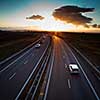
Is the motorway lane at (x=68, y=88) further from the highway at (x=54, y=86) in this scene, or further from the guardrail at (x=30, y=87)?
the guardrail at (x=30, y=87)

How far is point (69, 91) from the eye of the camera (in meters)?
25.3

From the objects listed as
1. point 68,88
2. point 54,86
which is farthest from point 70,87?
point 54,86

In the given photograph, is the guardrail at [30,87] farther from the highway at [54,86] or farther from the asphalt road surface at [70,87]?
the asphalt road surface at [70,87]

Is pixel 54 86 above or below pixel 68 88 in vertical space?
below

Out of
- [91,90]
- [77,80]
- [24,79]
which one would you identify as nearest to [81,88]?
[91,90]

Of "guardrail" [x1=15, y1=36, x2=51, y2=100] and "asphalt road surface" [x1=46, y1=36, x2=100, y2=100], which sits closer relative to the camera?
"guardrail" [x1=15, y1=36, x2=51, y2=100]

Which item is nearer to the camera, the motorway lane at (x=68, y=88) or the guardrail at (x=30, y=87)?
the guardrail at (x=30, y=87)

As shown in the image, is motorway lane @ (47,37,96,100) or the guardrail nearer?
the guardrail

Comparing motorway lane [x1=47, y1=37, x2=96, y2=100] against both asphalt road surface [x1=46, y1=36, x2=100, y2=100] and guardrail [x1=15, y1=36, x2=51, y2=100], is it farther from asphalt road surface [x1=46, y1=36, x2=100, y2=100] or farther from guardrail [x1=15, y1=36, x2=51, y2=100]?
guardrail [x1=15, y1=36, x2=51, y2=100]

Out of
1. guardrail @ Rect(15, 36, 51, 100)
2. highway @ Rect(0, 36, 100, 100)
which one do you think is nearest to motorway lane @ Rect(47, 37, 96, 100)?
highway @ Rect(0, 36, 100, 100)

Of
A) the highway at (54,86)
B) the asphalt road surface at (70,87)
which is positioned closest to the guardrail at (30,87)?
the highway at (54,86)

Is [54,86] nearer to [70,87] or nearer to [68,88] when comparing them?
[68,88]

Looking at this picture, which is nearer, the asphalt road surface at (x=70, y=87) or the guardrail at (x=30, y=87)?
the guardrail at (x=30, y=87)

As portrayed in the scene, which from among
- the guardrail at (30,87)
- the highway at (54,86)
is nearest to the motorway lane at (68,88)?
the highway at (54,86)
